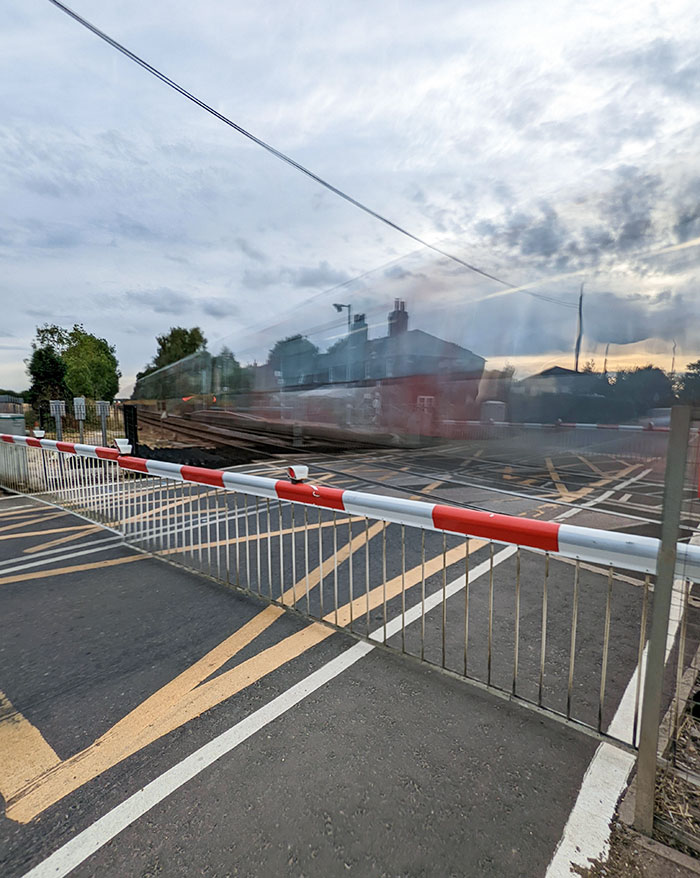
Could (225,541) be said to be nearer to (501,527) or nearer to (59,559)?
(59,559)

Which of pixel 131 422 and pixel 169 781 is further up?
pixel 131 422

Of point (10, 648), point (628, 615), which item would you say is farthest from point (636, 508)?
point (10, 648)

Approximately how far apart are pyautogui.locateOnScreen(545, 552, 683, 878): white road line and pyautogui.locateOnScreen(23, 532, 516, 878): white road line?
113 centimetres

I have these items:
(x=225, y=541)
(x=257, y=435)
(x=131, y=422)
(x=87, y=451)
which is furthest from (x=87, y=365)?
(x=225, y=541)

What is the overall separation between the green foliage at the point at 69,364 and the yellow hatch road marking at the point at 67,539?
36329 millimetres

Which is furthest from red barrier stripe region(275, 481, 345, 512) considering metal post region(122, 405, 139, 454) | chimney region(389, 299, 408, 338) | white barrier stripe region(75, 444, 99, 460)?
metal post region(122, 405, 139, 454)

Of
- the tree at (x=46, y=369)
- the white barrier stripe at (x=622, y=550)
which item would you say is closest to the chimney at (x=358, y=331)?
the white barrier stripe at (x=622, y=550)

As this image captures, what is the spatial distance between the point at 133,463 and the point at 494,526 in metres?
3.61

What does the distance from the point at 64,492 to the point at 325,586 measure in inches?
173

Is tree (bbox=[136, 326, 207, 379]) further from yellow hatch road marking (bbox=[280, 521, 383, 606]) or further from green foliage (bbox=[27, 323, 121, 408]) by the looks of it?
yellow hatch road marking (bbox=[280, 521, 383, 606])

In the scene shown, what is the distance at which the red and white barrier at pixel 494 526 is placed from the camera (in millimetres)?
1570

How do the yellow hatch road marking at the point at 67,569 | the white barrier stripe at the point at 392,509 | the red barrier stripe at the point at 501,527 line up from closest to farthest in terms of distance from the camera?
1. the red barrier stripe at the point at 501,527
2. the white barrier stripe at the point at 392,509
3. the yellow hatch road marking at the point at 67,569

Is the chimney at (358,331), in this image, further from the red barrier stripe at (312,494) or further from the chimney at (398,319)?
the red barrier stripe at (312,494)

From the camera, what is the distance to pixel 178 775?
5.36 ft
